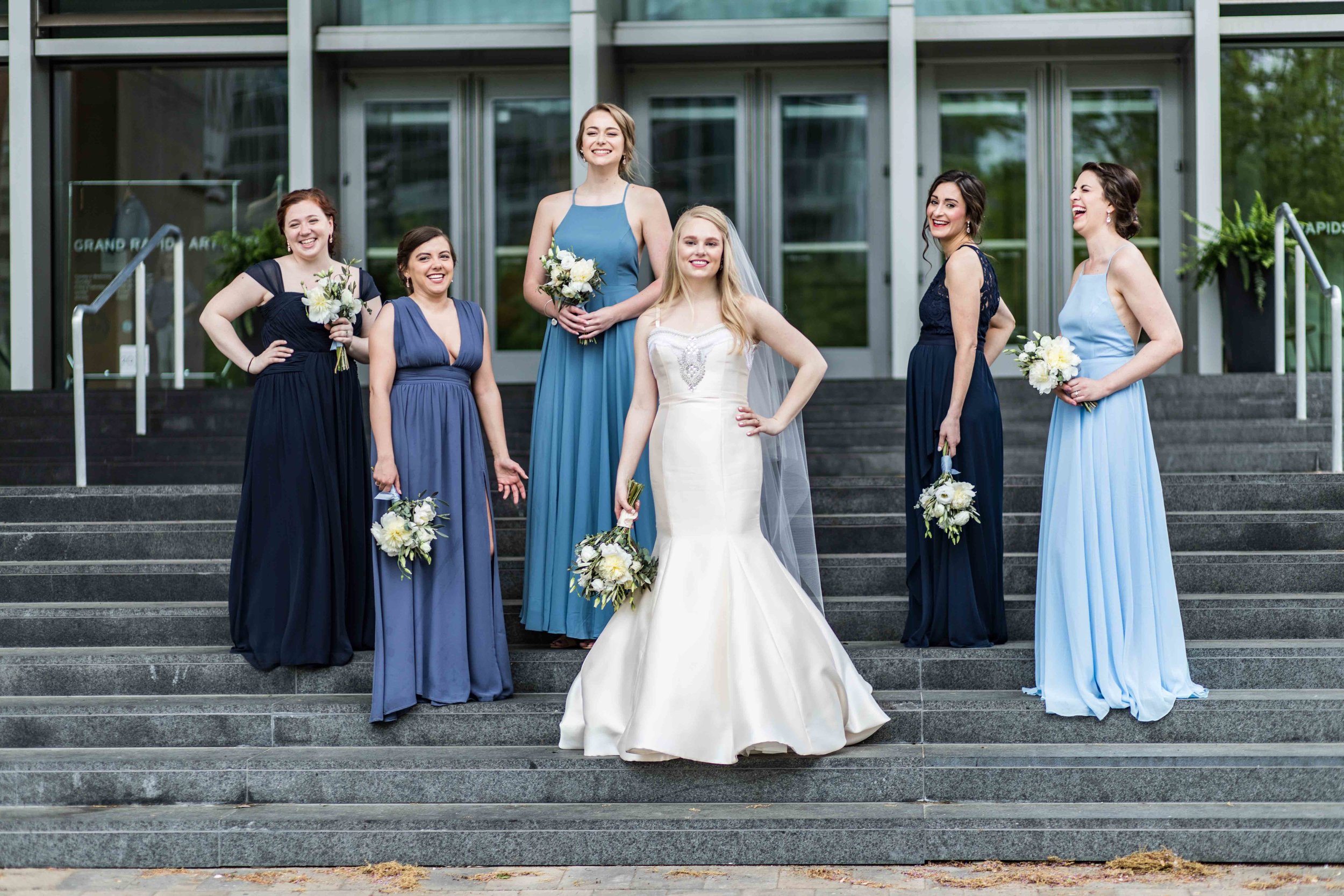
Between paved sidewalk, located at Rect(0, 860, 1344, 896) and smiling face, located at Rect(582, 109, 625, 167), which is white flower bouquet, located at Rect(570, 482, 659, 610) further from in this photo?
smiling face, located at Rect(582, 109, 625, 167)

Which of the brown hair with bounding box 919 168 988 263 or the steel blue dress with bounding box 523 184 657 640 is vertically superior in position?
the brown hair with bounding box 919 168 988 263

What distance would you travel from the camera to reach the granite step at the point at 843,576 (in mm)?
6113

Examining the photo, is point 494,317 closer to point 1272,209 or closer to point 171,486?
point 171,486

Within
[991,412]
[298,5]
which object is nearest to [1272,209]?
[991,412]

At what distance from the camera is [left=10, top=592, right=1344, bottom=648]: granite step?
574 cm

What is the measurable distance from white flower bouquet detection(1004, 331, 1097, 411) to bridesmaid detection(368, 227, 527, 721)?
1993mm

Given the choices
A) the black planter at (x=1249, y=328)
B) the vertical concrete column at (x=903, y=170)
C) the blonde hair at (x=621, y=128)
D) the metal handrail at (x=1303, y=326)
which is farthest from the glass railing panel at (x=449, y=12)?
the blonde hair at (x=621, y=128)

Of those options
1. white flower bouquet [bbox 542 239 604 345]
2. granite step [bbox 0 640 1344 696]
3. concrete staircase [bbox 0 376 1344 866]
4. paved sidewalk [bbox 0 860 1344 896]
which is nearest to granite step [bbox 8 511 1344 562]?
concrete staircase [bbox 0 376 1344 866]

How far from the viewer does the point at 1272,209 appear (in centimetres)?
1196

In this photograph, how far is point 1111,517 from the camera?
514cm

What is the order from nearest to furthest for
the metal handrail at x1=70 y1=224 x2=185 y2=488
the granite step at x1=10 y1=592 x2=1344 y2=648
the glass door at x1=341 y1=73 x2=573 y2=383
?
1. the granite step at x1=10 y1=592 x2=1344 y2=648
2. the metal handrail at x1=70 y1=224 x2=185 y2=488
3. the glass door at x1=341 y1=73 x2=573 y2=383

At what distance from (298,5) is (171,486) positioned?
5805mm

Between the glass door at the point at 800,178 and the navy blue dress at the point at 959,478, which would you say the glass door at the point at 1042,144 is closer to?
the glass door at the point at 800,178

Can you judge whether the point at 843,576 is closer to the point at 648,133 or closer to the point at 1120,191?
the point at 1120,191
